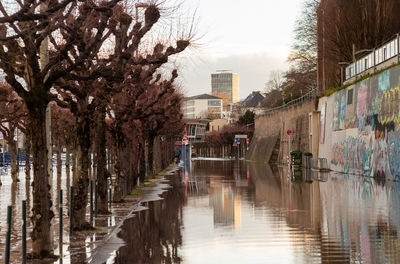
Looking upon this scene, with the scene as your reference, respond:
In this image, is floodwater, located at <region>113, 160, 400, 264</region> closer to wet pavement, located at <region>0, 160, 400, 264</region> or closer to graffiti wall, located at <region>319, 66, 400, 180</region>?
wet pavement, located at <region>0, 160, 400, 264</region>

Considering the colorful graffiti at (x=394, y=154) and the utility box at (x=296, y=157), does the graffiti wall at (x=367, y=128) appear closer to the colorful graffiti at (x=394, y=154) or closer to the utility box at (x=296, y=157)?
the colorful graffiti at (x=394, y=154)

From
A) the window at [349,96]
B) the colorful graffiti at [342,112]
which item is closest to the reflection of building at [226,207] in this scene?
the window at [349,96]

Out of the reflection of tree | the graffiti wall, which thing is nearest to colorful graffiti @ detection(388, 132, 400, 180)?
the graffiti wall

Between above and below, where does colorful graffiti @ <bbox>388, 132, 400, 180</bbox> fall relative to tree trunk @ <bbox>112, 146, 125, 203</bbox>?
above

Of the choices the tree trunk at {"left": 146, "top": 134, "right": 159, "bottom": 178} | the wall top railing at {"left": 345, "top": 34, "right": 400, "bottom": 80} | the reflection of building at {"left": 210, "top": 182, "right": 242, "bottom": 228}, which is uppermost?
the wall top railing at {"left": 345, "top": 34, "right": 400, "bottom": 80}

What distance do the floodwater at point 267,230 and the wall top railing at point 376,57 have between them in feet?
57.1

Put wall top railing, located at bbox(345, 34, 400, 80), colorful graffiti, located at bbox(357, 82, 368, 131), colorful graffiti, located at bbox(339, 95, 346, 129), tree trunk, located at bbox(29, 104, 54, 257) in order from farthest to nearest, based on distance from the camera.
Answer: colorful graffiti, located at bbox(339, 95, 346, 129), colorful graffiti, located at bbox(357, 82, 368, 131), wall top railing, located at bbox(345, 34, 400, 80), tree trunk, located at bbox(29, 104, 54, 257)

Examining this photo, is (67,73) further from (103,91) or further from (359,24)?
(359,24)

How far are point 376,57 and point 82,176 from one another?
35320mm

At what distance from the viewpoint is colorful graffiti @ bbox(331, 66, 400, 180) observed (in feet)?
133

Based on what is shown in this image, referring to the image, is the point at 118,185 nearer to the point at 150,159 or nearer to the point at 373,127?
the point at 373,127

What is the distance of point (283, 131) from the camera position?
92750mm

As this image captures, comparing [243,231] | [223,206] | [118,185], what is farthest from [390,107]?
[243,231]

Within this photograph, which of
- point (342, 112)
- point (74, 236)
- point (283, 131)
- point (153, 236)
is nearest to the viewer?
point (153, 236)
